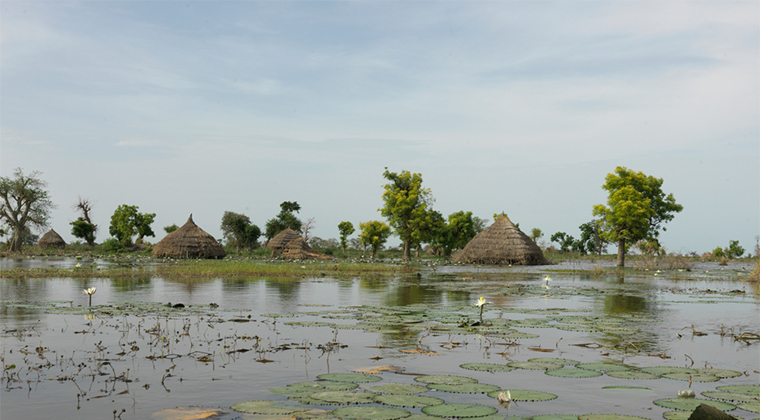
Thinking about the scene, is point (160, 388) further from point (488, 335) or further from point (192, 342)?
point (488, 335)

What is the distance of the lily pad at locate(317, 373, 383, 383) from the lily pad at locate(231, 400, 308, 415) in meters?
0.88

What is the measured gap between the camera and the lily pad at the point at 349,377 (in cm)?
585

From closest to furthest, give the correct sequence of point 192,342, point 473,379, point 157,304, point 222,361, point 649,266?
point 473,379
point 222,361
point 192,342
point 157,304
point 649,266

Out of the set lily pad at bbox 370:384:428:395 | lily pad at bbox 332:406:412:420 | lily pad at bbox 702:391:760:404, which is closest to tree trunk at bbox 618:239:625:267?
lily pad at bbox 702:391:760:404

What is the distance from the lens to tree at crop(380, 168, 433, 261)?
52344mm

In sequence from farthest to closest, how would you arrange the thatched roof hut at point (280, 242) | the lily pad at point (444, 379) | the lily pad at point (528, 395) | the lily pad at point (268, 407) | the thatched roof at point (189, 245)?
the thatched roof hut at point (280, 242)
the thatched roof at point (189, 245)
the lily pad at point (444, 379)
the lily pad at point (528, 395)
the lily pad at point (268, 407)

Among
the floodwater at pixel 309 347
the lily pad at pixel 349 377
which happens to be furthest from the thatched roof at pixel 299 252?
the lily pad at pixel 349 377

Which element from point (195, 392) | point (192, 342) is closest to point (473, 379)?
point (195, 392)

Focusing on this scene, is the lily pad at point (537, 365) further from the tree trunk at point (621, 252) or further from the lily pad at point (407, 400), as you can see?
the tree trunk at point (621, 252)

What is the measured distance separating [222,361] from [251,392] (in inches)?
62.1

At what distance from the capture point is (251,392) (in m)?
5.53

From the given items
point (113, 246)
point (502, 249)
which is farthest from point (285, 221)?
point (502, 249)

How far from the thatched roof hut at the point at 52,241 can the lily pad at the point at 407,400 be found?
78873 mm

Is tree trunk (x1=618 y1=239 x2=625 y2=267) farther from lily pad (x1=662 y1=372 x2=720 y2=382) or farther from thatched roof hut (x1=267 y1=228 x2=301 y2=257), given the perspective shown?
lily pad (x1=662 y1=372 x2=720 y2=382)
